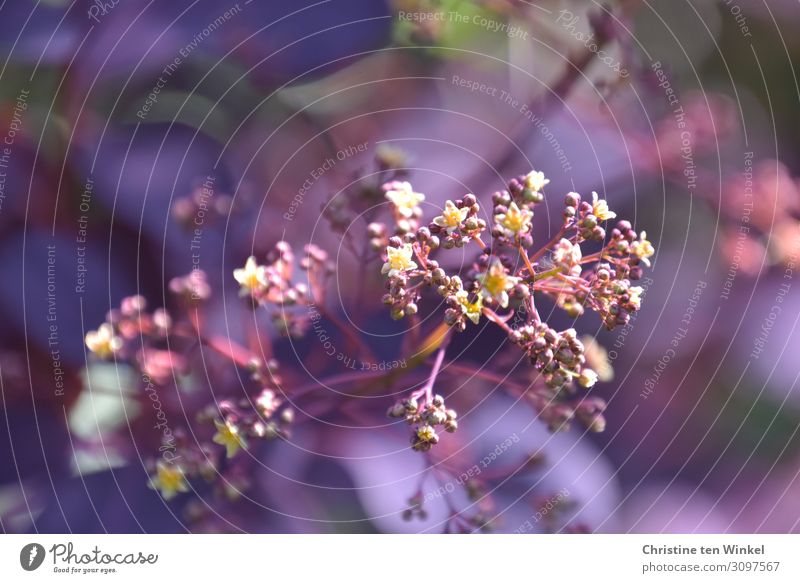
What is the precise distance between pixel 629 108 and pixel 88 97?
0.74m

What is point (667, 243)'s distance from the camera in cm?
106

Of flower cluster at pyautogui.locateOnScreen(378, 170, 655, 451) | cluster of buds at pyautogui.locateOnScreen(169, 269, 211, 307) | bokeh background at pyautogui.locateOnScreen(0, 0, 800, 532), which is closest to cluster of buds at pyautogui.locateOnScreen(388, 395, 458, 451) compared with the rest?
flower cluster at pyautogui.locateOnScreen(378, 170, 655, 451)

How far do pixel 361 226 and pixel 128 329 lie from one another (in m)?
0.34

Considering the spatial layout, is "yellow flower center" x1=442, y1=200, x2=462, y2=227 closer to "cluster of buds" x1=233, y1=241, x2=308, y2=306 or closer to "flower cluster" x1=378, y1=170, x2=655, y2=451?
"flower cluster" x1=378, y1=170, x2=655, y2=451

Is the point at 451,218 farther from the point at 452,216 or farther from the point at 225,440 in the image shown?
the point at 225,440

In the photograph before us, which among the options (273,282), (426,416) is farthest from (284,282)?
(426,416)

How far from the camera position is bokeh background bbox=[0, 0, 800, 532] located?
984 millimetres

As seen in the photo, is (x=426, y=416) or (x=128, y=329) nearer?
(x=426, y=416)

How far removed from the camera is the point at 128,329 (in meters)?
0.97

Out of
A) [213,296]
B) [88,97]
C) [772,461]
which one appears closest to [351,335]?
[213,296]

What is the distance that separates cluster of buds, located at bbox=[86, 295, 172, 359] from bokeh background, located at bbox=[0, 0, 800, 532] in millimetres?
22

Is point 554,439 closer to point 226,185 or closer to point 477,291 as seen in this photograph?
point 477,291

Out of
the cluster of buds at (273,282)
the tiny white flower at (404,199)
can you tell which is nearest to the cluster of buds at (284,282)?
the cluster of buds at (273,282)

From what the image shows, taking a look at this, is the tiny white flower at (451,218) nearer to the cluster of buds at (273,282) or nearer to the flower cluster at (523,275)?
the flower cluster at (523,275)
